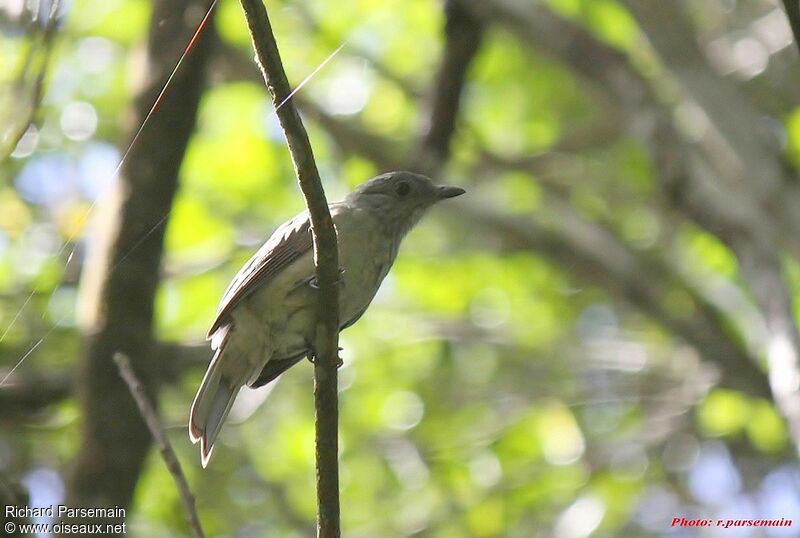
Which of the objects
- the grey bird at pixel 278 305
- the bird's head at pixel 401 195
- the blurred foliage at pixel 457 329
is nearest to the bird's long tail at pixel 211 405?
the grey bird at pixel 278 305

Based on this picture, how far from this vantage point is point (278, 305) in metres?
4.24

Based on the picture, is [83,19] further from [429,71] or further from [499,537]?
[499,537]

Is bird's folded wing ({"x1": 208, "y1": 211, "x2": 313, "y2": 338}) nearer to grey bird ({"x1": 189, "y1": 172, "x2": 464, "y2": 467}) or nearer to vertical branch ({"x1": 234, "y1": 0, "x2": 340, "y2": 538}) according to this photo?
grey bird ({"x1": 189, "y1": 172, "x2": 464, "y2": 467})

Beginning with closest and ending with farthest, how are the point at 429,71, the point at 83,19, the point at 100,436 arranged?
the point at 100,436 < the point at 83,19 < the point at 429,71

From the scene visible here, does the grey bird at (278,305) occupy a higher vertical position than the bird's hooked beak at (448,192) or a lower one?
lower

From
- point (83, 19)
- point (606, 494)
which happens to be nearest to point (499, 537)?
point (606, 494)

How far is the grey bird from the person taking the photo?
4.17m

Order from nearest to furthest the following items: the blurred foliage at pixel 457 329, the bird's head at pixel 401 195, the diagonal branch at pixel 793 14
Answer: the diagonal branch at pixel 793 14, the bird's head at pixel 401 195, the blurred foliage at pixel 457 329

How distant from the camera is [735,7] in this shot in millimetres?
9039

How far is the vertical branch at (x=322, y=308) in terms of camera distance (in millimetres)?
2832

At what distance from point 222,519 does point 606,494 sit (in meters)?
2.92

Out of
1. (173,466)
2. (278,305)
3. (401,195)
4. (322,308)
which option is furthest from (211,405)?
(401,195)

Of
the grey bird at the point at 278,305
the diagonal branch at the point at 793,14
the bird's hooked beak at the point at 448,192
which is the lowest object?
the grey bird at the point at 278,305

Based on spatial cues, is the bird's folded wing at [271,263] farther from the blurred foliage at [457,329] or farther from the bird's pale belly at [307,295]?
the blurred foliage at [457,329]
